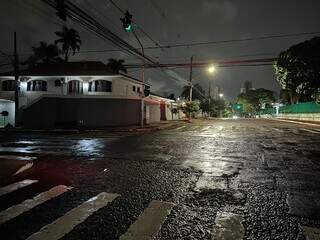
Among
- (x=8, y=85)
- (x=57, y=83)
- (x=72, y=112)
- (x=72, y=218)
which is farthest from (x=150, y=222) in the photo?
(x=8, y=85)

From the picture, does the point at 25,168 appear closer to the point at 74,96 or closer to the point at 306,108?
the point at 74,96

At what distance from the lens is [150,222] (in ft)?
14.5

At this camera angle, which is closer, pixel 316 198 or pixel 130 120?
pixel 316 198

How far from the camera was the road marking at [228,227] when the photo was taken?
3918 millimetres

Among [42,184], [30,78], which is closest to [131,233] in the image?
[42,184]

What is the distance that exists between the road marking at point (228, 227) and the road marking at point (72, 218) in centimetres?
218

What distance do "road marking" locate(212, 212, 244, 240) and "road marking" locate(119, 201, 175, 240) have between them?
88cm

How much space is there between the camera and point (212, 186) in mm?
6516

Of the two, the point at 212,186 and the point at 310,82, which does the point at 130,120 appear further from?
the point at 212,186

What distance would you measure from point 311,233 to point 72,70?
121 ft

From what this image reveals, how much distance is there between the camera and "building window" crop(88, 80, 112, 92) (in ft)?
111

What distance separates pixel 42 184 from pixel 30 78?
3352 cm

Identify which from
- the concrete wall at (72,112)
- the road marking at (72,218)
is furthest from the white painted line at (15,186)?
the concrete wall at (72,112)

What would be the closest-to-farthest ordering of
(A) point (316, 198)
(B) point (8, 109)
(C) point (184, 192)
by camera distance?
1. (A) point (316, 198)
2. (C) point (184, 192)
3. (B) point (8, 109)
